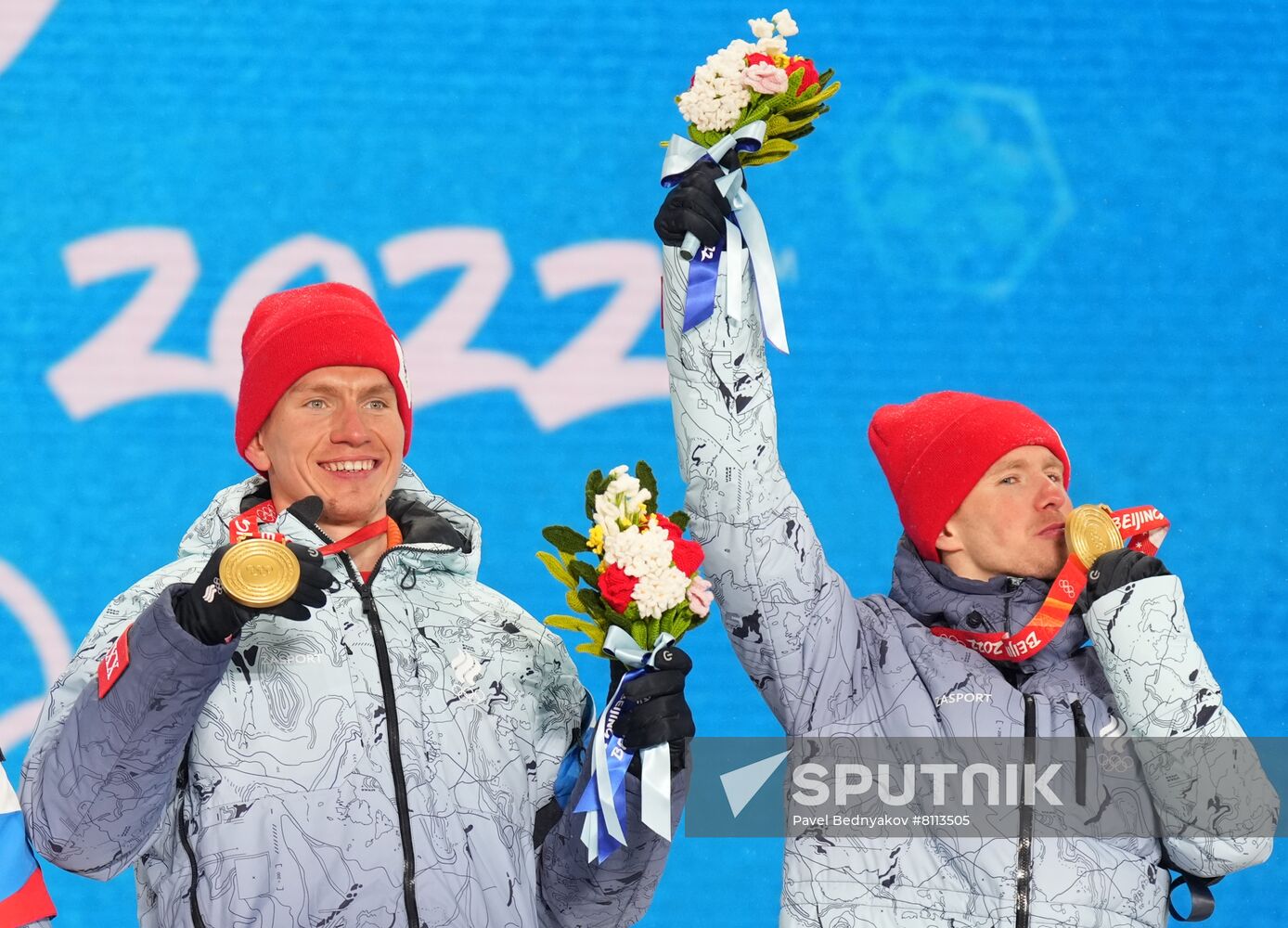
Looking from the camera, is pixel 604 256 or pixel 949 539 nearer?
pixel 949 539

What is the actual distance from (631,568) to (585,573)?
0.08m

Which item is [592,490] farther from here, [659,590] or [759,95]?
[759,95]

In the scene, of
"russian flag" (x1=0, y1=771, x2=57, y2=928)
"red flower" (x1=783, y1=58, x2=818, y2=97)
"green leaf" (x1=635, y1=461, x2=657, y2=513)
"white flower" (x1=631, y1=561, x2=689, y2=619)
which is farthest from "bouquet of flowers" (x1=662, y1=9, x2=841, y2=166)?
"russian flag" (x1=0, y1=771, x2=57, y2=928)

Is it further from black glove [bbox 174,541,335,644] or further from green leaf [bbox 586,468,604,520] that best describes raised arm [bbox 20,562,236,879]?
green leaf [bbox 586,468,604,520]

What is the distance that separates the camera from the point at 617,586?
1.89 metres

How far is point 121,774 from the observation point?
180 centimetres

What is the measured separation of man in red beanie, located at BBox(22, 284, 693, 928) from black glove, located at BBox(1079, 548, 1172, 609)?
0.51 m

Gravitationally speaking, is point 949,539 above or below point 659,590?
above

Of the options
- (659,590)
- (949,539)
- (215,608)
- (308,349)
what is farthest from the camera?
(949,539)

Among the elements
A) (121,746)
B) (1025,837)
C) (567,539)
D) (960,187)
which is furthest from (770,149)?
(960,187)

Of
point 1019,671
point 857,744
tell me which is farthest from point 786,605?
point 1019,671

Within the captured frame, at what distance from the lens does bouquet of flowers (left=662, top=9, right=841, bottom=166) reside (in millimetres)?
1937

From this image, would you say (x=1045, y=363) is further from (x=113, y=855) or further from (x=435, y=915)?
(x=113, y=855)
